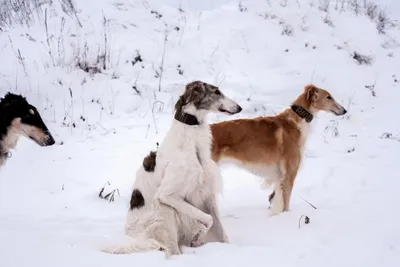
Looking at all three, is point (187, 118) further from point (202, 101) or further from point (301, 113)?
point (301, 113)

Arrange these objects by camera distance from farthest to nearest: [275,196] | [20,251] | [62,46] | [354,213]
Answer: [62,46]
[275,196]
[354,213]
[20,251]

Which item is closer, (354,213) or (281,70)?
(354,213)

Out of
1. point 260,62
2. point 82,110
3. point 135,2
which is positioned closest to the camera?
point 82,110

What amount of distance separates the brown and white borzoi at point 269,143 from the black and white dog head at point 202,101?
42.4 inches

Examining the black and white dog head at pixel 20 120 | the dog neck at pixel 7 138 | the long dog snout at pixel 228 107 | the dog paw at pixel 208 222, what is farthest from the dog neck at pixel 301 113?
the dog neck at pixel 7 138

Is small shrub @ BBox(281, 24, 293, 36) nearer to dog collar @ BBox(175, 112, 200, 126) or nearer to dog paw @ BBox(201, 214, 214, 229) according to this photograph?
dog collar @ BBox(175, 112, 200, 126)

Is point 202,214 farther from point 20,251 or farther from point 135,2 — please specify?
point 135,2

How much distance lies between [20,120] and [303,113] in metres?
3.28

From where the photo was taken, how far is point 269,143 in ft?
16.9

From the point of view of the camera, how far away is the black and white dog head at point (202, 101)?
3.76m

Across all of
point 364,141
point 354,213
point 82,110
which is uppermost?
point 354,213

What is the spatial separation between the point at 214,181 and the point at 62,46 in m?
5.82

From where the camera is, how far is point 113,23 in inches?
375

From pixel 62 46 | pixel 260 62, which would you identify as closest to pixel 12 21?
pixel 62 46
